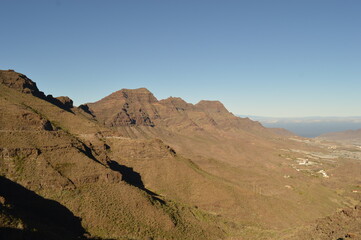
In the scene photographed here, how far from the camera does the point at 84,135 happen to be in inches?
2904

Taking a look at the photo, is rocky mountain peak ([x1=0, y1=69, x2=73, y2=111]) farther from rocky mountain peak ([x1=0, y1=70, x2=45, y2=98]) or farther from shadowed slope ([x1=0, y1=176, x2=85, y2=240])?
shadowed slope ([x1=0, y1=176, x2=85, y2=240])

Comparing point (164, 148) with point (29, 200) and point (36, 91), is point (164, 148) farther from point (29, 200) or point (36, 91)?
point (36, 91)

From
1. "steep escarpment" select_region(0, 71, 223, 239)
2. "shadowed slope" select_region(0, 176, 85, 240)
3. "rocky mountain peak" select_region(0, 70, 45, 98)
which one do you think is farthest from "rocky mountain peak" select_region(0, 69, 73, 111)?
"shadowed slope" select_region(0, 176, 85, 240)

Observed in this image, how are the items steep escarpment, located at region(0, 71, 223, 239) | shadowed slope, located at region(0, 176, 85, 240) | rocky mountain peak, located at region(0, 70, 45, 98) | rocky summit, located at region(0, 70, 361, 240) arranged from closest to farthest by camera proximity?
shadowed slope, located at region(0, 176, 85, 240) → rocky summit, located at region(0, 70, 361, 240) → steep escarpment, located at region(0, 71, 223, 239) → rocky mountain peak, located at region(0, 70, 45, 98)

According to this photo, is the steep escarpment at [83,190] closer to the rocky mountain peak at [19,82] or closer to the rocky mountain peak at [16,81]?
the rocky mountain peak at [16,81]

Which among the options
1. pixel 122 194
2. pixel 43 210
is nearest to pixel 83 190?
pixel 122 194

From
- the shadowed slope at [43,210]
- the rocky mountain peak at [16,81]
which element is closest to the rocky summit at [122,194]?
the shadowed slope at [43,210]

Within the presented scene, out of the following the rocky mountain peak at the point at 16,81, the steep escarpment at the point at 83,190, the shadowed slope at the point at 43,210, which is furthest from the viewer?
the rocky mountain peak at the point at 16,81

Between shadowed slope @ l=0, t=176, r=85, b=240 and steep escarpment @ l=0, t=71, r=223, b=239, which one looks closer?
shadowed slope @ l=0, t=176, r=85, b=240

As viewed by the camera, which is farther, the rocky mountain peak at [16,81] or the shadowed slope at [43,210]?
the rocky mountain peak at [16,81]

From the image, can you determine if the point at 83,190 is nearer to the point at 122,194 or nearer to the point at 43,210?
the point at 122,194

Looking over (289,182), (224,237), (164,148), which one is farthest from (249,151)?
(224,237)

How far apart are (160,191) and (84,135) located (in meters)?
29.1

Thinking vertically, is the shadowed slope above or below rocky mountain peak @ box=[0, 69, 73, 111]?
below
